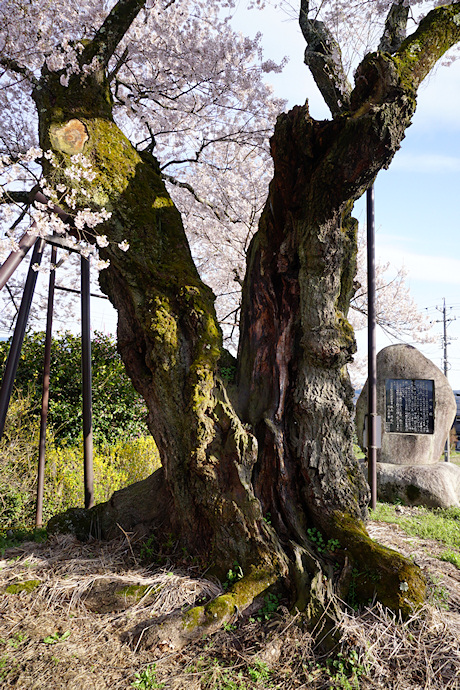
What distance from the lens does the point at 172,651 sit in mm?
2576

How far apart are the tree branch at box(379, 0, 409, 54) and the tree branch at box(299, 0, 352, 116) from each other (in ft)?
1.48

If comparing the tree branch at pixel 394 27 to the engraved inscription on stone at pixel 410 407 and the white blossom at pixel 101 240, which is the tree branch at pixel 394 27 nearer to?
the white blossom at pixel 101 240

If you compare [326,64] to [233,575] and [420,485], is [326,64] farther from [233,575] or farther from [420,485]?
[420,485]

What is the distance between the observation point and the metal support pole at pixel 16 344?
11.0ft

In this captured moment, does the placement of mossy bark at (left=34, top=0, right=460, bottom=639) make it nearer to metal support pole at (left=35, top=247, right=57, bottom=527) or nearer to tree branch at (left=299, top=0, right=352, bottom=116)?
metal support pole at (left=35, top=247, right=57, bottom=527)

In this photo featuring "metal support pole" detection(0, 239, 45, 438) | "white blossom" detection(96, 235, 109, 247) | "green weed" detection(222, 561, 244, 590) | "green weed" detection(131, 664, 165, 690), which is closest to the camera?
"green weed" detection(131, 664, 165, 690)

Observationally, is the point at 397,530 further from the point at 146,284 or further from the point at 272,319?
the point at 146,284

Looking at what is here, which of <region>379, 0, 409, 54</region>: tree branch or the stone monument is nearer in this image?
<region>379, 0, 409, 54</region>: tree branch

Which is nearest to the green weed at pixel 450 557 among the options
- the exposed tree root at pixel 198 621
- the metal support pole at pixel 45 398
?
the exposed tree root at pixel 198 621

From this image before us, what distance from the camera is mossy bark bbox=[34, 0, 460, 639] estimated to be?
3.04 metres

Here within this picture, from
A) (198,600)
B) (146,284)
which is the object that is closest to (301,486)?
(198,600)

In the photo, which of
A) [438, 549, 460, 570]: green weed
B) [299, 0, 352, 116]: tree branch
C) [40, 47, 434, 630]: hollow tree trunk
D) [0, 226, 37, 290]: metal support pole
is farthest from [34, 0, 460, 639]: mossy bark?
[438, 549, 460, 570]: green weed

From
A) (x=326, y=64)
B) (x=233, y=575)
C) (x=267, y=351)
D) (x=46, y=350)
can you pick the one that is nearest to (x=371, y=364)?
(x=267, y=351)

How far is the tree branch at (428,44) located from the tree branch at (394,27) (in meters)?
0.65
